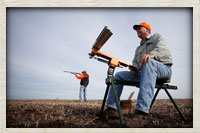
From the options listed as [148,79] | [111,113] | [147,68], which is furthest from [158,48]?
[111,113]

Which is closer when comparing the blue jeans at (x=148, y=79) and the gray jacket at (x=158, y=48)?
the blue jeans at (x=148, y=79)

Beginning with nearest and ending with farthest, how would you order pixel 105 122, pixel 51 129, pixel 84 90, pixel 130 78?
pixel 51 129, pixel 105 122, pixel 130 78, pixel 84 90

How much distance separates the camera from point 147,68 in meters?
2.21

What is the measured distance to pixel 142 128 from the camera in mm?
2115

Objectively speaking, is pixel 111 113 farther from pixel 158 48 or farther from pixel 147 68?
pixel 158 48

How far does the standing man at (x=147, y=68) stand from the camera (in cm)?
214

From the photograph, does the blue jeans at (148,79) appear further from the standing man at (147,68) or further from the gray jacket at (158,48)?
the gray jacket at (158,48)

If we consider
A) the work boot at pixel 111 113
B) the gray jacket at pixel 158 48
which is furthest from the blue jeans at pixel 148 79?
the work boot at pixel 111 113

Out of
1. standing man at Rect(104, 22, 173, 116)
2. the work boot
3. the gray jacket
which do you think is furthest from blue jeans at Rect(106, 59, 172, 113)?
the work boot

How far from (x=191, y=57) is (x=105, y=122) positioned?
67.2 inches

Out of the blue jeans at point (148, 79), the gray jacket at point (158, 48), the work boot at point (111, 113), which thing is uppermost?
the gray jacket at point (158, 48)

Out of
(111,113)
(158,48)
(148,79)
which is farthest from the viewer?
(111,113)
